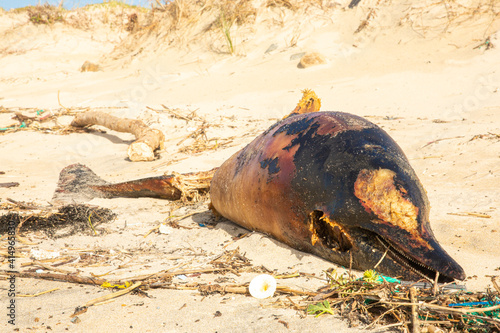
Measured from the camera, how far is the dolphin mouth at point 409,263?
1876 mm

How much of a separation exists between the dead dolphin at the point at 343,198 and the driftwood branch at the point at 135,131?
11.2ft

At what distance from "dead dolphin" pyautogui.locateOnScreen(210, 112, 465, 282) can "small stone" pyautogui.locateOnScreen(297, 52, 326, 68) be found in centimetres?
671

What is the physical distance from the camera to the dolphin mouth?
1876 millimetres

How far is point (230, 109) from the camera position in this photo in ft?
24.2

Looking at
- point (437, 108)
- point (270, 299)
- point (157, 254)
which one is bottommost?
point (437, 108)

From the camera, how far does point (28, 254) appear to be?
109 inches

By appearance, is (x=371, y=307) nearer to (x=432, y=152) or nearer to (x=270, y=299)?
(x=270, y=299)

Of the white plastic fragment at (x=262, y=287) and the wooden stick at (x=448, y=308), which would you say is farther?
the white plastic fragment at (x=262, y=287)

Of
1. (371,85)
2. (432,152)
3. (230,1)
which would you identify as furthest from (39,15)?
(432,152)

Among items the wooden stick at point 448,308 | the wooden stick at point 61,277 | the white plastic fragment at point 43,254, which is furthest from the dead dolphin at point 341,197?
the white plastic fragment at point 43,254

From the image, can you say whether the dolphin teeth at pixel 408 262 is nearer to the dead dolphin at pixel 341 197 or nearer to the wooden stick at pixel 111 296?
the dead dolphin at pixel 341 197

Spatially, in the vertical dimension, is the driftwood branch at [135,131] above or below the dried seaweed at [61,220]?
below

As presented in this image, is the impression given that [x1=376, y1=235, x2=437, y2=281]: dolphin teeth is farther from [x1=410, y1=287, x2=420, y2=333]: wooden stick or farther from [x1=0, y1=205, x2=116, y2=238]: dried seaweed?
[x1=0, y1=205, x2=116, y2=238]: dried seaweed

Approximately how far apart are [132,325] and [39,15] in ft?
56.1
